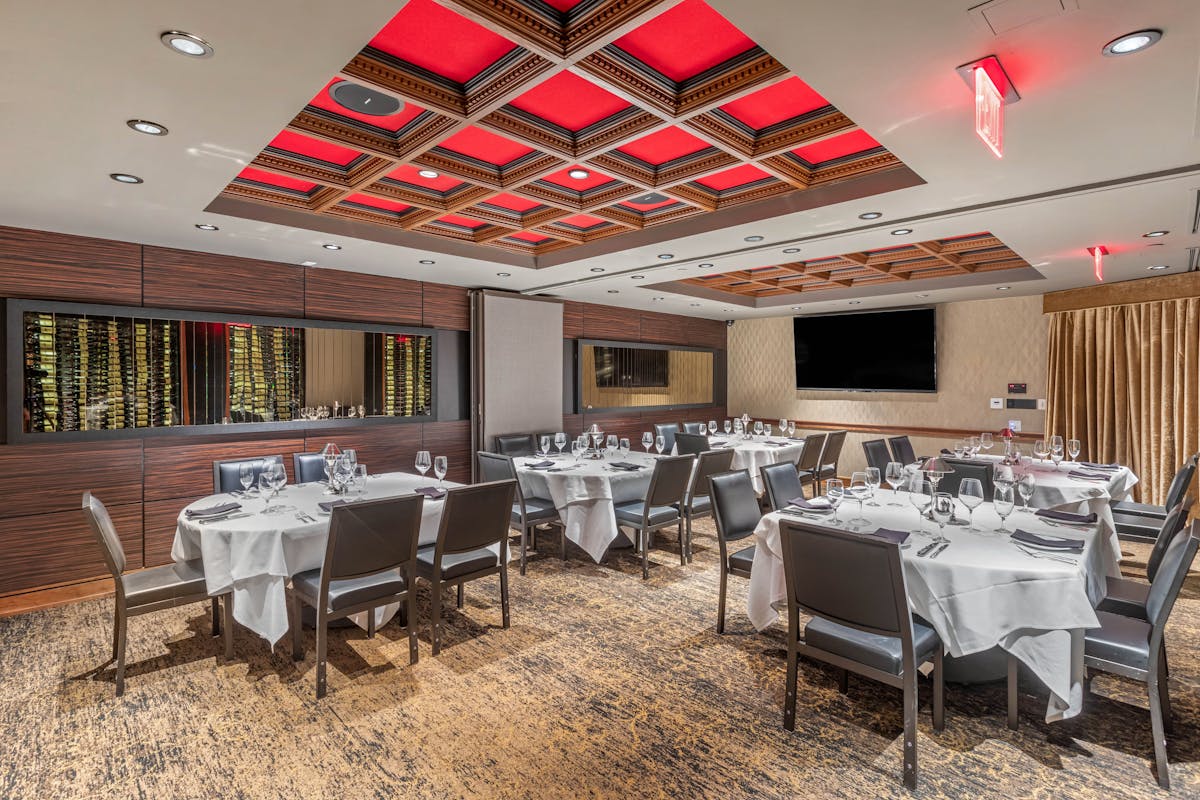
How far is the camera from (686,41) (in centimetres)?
221

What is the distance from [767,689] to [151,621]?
351cm

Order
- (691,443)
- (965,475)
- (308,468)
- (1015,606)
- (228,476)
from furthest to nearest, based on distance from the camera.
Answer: (691,443) < (308,468) < (965,475) < (228,476) < (1015,606)

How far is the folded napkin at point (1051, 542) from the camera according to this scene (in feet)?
7.72

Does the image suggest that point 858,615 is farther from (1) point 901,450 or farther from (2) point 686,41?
(1) point 901,450

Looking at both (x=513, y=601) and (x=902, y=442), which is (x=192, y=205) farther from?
(x=902, y=442)

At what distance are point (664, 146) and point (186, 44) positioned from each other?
7.18ft

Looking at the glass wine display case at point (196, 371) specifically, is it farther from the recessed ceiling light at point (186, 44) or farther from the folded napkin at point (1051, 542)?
the folded napkin at point (1051, 542)

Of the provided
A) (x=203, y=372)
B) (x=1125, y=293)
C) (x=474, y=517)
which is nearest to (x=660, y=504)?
(x=474, y=517)

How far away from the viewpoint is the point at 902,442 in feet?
19.2

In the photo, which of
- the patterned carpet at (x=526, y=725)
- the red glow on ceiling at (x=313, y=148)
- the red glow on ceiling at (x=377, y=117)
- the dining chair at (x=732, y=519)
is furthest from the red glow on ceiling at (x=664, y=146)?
the patterned carpet at (x=526, y=725)

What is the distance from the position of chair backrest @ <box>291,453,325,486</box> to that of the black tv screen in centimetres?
679

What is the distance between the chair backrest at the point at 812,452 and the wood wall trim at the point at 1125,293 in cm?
300

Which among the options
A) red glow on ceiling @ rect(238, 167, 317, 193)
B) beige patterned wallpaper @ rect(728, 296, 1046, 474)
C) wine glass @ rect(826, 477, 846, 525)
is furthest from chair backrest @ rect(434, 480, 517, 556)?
beige patterned wallpaper @ rect(728, 296, 1046, 474)

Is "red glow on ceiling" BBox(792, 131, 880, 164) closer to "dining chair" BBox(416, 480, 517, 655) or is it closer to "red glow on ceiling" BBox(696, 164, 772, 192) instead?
"red glow on ceiling" BBox(696, 164, 772, 192)
